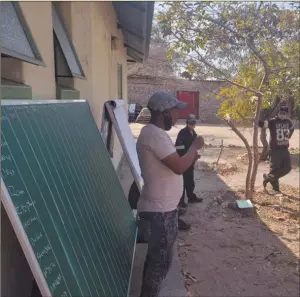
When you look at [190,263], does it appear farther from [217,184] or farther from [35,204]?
[217,184]

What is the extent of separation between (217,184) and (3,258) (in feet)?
21.0

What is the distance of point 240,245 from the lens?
4.50 metres

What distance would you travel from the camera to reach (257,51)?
563 cm

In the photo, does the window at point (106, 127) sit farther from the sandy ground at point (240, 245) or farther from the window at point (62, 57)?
the sandy ground at point (240, 245)

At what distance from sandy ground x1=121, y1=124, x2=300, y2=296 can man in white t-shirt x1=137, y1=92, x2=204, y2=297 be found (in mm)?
1052

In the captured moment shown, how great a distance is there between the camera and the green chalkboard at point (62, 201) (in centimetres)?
140

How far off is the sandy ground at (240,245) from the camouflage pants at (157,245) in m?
0.89

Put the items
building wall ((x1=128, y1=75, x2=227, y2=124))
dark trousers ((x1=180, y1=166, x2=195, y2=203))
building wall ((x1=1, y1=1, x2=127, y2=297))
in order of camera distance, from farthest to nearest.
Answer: building wall ((x1=128, y1=75, x2=227, y2=124)), dark trousers ((x1=180, y1=166, x2=195, y2=203)), building wall ((x1=1, y1=1, x2=127, y2=297))

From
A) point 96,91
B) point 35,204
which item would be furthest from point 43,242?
point 96,91

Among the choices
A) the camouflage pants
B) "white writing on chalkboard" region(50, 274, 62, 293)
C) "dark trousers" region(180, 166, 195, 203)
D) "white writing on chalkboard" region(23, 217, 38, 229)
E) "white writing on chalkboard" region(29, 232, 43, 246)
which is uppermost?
"white writing on chalkboard" region(23, 217, 38, 229)

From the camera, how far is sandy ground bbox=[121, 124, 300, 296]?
11.6 feet

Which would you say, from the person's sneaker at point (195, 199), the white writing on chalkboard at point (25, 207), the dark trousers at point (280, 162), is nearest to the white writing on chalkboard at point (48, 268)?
the white writing on chalkboard at point (25, 207)

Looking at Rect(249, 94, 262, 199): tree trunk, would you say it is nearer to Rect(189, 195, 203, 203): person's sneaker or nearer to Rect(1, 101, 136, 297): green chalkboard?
Rect(189, 195, 203, 203): person's sneaker

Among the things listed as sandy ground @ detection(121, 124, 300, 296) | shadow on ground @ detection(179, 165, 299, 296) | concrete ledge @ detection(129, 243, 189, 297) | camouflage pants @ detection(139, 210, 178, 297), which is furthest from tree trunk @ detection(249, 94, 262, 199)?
camouflage pants @ detection(139, 210, 178, 297)
